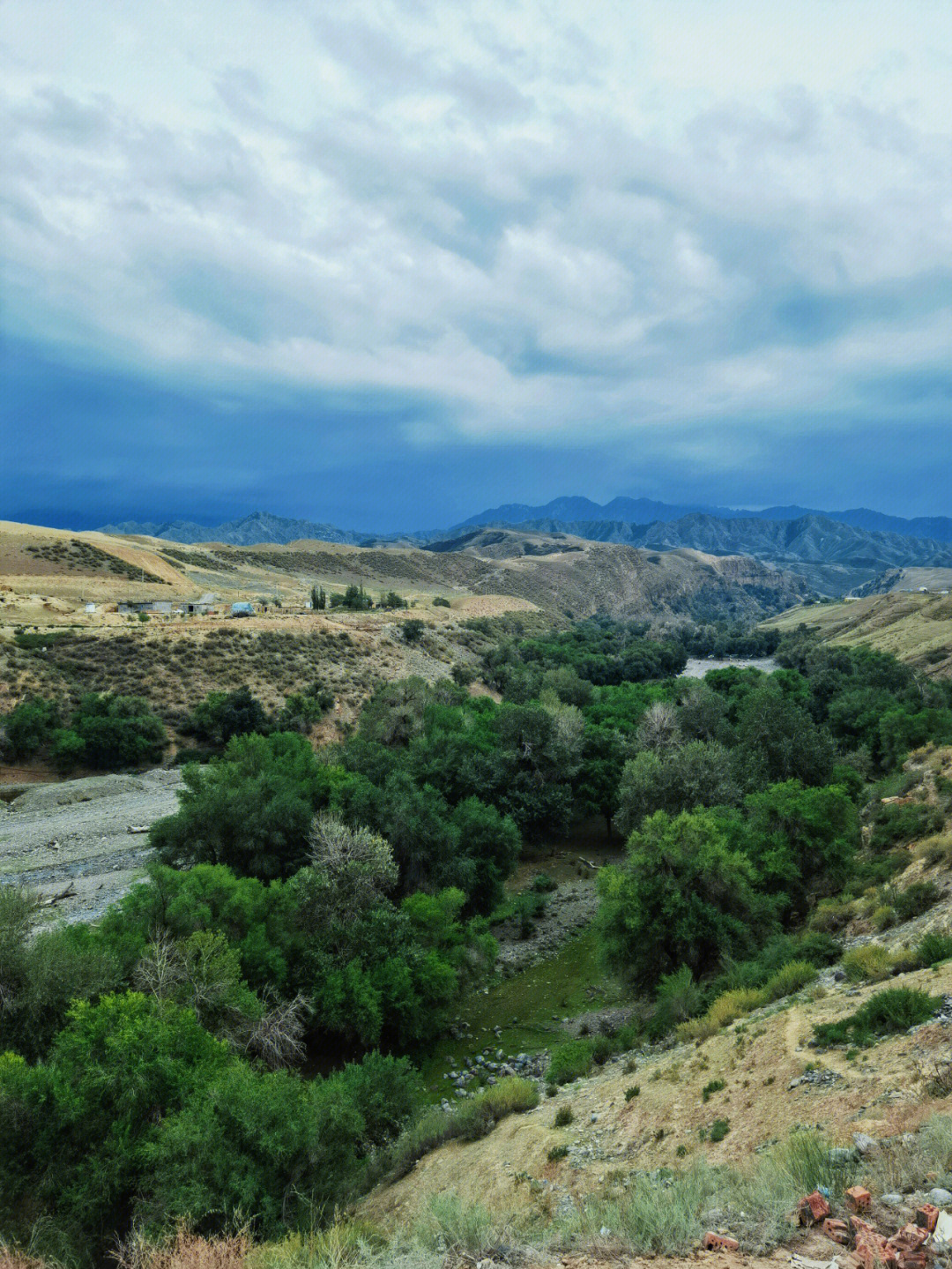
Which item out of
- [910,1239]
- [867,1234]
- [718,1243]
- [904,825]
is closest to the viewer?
[910,1239]

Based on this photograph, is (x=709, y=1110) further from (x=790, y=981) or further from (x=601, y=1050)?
(x=601, y=1050)

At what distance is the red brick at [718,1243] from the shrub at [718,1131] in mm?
4938

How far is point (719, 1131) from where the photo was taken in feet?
40.8

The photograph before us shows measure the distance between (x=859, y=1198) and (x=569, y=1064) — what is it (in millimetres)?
11606

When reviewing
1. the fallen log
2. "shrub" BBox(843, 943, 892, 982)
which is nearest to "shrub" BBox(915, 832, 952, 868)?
"shrub" BBox(843, 943, 892, 982)

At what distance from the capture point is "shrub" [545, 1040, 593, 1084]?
18.2 meters

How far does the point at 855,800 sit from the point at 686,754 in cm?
864

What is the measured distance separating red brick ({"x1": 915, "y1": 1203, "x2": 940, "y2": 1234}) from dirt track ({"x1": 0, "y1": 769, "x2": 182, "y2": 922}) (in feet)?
76.2

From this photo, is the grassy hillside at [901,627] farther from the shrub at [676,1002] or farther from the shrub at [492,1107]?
the shrub at [492,1107]

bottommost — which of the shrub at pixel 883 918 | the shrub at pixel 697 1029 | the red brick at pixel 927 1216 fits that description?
the shrub at pixel 697 1029

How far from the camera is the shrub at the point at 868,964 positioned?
16.1 m

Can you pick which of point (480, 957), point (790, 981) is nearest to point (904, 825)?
point (790, 981)

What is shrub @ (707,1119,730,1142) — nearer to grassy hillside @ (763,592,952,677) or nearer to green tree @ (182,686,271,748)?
green tree @ (182,686,271,748)

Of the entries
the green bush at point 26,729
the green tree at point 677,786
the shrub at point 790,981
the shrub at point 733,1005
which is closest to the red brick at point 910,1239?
the shrub at point 733,1005
